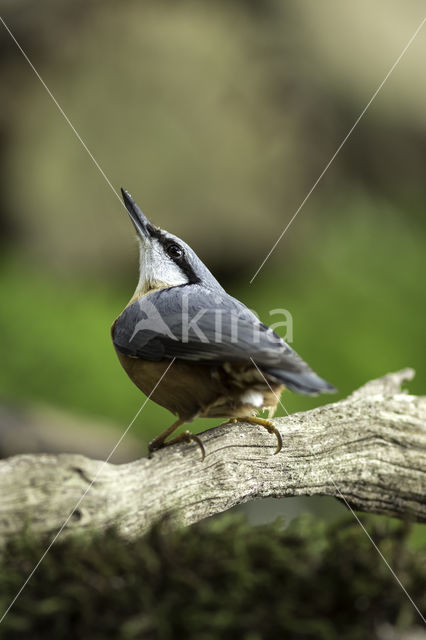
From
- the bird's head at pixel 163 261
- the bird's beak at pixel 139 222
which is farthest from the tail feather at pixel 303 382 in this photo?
the bird's beak at pixel 139 222

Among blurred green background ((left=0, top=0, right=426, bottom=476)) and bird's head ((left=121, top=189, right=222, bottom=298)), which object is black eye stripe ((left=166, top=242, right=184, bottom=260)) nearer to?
bird's head ((left=121, top=189, right=222, bottom=298))

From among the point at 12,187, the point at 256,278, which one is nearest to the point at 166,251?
the point at 256,278

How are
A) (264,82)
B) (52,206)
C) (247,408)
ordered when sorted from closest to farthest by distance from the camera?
(247,408) → (52,206) → (264,82)

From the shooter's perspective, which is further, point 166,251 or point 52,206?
point 52,206

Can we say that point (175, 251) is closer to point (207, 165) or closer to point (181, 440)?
point (181, 440)

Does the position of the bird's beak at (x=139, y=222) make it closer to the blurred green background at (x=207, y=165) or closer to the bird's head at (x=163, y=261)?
the bird's head at (x=163, y=261)

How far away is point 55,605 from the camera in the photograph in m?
1.64

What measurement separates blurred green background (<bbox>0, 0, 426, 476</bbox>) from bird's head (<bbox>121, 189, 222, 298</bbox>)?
113 inches

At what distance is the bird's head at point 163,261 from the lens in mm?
2670

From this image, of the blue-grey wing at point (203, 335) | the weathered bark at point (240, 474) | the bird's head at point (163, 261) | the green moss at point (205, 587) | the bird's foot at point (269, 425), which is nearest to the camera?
the green moss at point (205, 587)

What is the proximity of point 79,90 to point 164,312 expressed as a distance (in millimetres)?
4583

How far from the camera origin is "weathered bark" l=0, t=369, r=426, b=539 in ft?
6.15

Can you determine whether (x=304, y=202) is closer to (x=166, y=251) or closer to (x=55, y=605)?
(x=166, y=251)

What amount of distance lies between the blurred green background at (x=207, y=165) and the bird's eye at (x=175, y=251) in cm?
295
